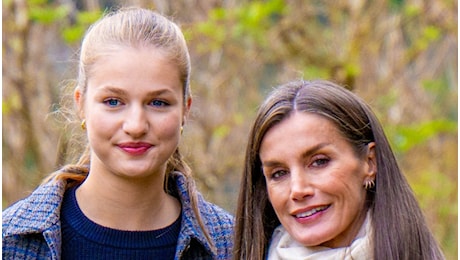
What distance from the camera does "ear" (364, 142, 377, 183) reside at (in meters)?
2.75

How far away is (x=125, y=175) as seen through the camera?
9.86 feet

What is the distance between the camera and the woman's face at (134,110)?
289 cm

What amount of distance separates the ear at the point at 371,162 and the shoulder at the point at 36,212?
3.24 feet

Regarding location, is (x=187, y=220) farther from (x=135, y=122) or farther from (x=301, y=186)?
(x=301, y=186)

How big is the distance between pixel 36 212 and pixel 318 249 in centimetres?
91

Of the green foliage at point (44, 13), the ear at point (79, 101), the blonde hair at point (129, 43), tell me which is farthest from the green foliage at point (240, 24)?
the ear at point (79, 101)

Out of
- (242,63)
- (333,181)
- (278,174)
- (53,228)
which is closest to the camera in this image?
(333,181)

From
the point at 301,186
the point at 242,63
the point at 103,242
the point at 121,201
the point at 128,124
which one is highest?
the point at 242,63

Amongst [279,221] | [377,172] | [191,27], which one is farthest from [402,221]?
[191,27]

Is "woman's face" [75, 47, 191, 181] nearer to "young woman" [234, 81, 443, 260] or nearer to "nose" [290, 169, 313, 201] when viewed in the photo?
"young woman" [234, 81, 443, 260]

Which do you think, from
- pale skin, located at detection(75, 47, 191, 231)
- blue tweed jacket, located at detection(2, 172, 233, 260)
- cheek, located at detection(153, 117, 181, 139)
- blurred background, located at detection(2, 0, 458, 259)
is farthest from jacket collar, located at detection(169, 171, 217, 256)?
blurred background, located at detection(2, 0, 458, 259)

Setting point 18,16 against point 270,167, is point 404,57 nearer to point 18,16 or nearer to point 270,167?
point 18,16

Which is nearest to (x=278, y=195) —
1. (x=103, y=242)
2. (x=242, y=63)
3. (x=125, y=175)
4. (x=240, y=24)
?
(x=125, y=175)

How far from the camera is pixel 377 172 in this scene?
9.04 ft
